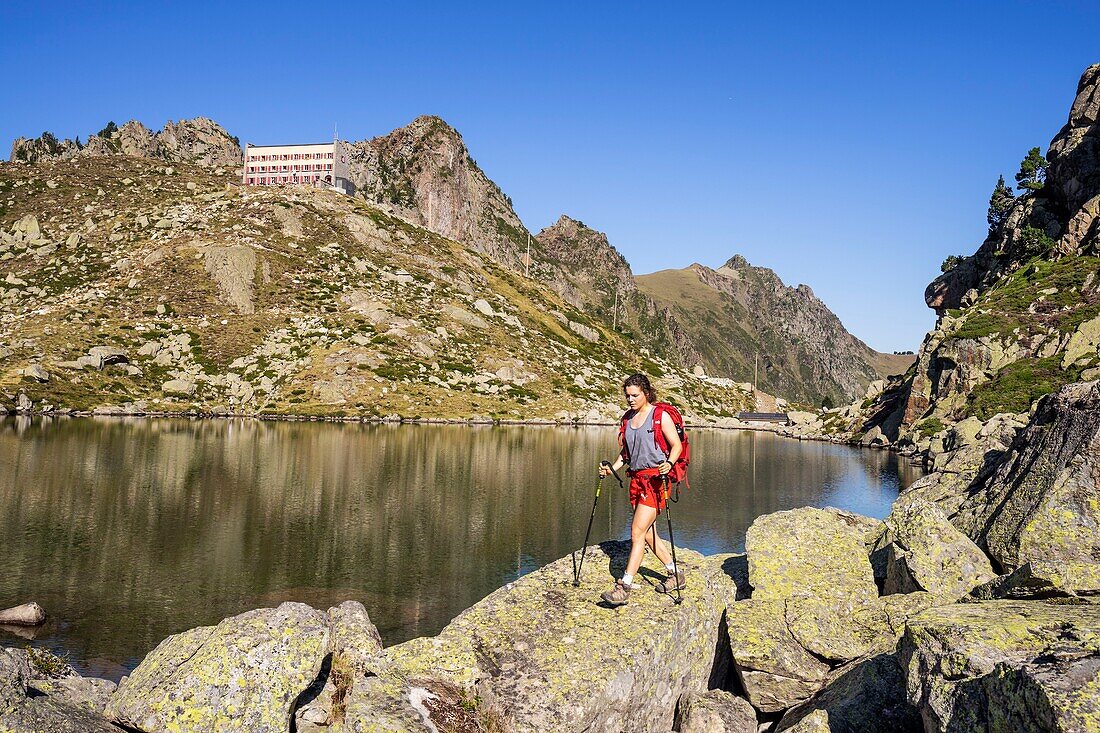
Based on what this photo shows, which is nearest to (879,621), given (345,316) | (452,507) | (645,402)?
(645,402)

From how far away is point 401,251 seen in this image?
593 ft

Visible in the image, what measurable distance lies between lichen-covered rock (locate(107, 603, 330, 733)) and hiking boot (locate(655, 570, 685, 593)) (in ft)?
21.0

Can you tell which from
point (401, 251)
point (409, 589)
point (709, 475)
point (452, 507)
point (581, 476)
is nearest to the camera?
point (409, 589)

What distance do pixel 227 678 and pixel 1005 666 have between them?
36.2 ft

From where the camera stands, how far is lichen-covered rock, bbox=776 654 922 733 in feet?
37.3

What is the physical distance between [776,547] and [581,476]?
153ft

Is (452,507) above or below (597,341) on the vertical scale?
below

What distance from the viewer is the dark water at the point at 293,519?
87.6 feet

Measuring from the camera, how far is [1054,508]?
15312mm

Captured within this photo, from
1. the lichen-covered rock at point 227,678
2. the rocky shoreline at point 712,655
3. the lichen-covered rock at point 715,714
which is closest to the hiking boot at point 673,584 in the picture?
the rocky shoreline at point 712,655

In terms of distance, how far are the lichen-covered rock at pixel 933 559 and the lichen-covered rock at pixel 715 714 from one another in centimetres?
561

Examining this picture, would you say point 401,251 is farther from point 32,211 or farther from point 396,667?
point 396,667

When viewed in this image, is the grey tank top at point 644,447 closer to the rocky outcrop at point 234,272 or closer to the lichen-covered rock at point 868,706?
the lichen-covered rock at point 868,706

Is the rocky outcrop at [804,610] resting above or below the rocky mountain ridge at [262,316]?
below
